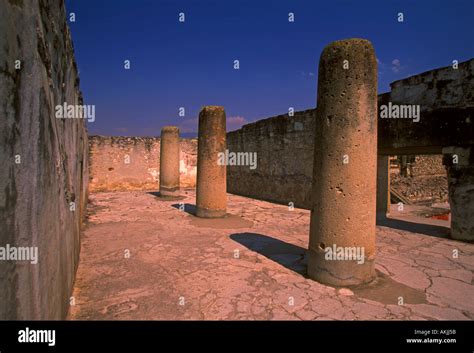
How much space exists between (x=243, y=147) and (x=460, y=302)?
11.2 meters

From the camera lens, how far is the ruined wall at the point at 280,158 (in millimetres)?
9883

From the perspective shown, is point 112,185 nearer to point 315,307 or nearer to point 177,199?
point 177,199

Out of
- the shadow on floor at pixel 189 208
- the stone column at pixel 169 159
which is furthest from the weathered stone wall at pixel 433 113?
the stone column at pixel 169 159

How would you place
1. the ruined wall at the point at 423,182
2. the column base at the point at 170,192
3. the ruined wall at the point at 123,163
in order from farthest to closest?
the ruined wall at the point at 123,163 → the ruined wall at the point at 423,182 → the column base at the point at 170,192

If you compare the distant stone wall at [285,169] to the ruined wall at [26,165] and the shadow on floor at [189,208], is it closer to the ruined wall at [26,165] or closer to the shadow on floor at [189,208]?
the shadow on floor at [189,208]

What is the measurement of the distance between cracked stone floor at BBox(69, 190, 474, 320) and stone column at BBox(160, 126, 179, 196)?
5237mm

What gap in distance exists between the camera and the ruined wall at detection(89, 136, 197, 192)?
49.3 ft

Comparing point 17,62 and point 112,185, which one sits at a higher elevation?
point 17,62

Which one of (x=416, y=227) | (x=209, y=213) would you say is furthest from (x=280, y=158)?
(x=416, y=227)

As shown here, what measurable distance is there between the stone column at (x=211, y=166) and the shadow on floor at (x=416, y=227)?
157 inches

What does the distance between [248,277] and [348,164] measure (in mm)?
1868
